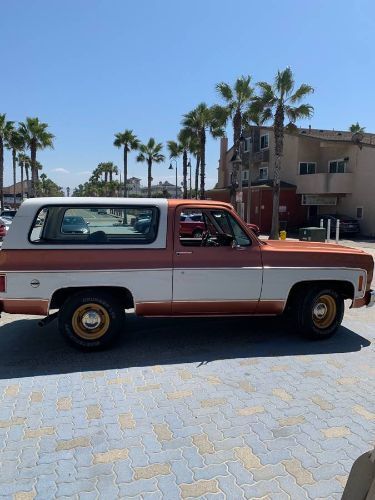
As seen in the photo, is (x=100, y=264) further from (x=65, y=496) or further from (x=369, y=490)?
(x=369, y=490)

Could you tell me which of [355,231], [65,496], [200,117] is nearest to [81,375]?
[65,496]

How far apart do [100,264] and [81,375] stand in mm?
1228

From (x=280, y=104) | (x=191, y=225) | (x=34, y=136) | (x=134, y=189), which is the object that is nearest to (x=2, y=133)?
(x=34, y=136)

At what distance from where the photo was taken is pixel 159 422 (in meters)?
3.48

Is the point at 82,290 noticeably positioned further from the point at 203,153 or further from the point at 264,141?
the point at 264,141

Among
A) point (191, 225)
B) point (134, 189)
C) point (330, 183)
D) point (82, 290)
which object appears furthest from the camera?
point (134, 189)

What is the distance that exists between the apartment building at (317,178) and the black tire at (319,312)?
24.4m

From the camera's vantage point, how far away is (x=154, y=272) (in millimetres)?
4945

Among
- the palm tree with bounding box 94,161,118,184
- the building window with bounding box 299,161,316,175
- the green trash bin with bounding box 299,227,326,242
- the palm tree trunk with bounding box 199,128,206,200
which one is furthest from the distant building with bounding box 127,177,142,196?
the green trash bin with bounding box 299,227,326,242

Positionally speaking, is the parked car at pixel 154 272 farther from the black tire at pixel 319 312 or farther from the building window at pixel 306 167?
the building window at pixel 306 167

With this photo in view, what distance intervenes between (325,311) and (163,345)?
7.13 feet

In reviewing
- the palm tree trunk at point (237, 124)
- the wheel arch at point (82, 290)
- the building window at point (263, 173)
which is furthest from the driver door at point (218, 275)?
the building window at point (263, 173)

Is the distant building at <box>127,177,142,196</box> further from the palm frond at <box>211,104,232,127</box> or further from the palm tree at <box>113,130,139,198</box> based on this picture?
the palm frond at <box>211,104,232,127</box>

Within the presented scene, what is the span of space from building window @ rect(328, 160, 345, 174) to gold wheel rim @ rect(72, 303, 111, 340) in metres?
29.3
